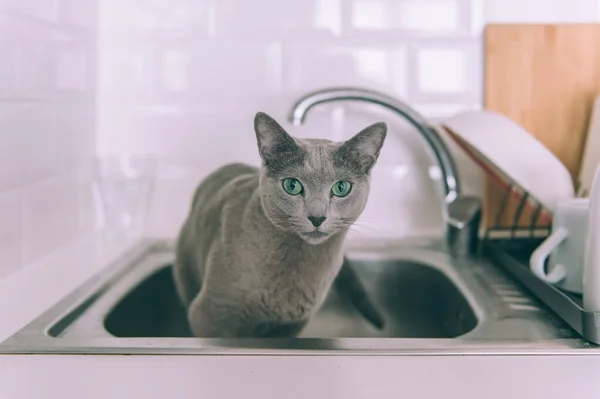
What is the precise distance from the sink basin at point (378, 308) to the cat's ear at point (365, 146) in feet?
0.76

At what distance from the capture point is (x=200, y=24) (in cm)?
115

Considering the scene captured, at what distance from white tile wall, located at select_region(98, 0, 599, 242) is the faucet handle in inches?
4.0

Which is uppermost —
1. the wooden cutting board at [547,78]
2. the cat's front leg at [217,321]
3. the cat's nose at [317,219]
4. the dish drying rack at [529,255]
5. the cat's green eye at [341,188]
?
the wooden cutting board at [547,78]

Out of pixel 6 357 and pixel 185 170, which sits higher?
pixel 185 170

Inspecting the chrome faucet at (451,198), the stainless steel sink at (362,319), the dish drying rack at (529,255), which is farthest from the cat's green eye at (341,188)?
the chrome faucet at (451,198)

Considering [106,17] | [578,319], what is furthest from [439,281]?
[106,17]

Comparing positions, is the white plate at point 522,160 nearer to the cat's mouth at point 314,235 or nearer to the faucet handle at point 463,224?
the faucet handle at point 463,224

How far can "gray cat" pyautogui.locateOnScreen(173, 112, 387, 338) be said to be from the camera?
61 cm

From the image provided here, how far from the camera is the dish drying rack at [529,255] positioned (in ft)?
2.18

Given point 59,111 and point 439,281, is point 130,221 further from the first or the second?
point 439,281

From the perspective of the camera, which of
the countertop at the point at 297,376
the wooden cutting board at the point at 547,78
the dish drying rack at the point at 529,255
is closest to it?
the countertop at the point at 297,376

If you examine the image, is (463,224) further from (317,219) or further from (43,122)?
(43,122)

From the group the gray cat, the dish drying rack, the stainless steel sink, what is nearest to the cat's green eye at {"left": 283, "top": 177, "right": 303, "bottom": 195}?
the gray cat

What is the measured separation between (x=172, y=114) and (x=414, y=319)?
0.59 metres
